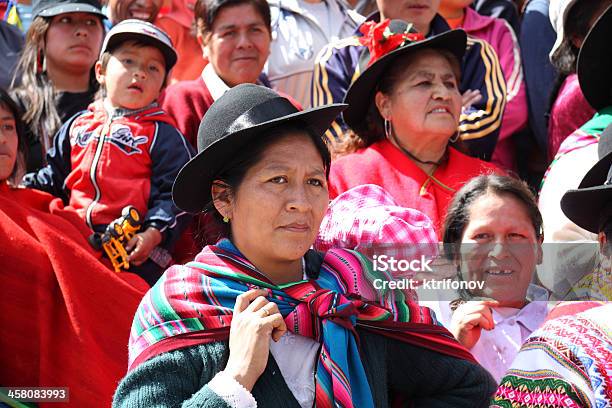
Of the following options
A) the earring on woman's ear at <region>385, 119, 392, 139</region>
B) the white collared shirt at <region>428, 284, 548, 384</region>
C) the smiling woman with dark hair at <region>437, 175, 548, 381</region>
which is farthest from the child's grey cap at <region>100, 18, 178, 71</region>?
the white collared shirt at <region>428, 284, 548, 384</region>

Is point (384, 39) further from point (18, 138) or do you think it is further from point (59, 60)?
point (59, 60)

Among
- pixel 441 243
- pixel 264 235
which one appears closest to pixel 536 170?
pixel 441 243

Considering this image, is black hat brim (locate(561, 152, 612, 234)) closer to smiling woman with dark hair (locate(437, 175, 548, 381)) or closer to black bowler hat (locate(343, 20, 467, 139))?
smiling woman with dark hair (locate(437, 175, 548, 381))

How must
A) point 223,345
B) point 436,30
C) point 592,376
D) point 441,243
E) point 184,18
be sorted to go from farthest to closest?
point 184,18 < point 436,30 < point 441,243 < point 223,345 < point 592,376

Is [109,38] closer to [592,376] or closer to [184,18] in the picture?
[184,18]

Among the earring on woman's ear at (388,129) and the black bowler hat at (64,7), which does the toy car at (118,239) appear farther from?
the black bowler hat at (64,7)

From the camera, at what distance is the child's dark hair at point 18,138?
4.39 meters

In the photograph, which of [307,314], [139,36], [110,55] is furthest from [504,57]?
[307,314]

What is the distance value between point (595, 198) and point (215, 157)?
108cm

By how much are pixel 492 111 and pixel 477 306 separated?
1.89 m

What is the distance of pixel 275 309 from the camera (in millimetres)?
2594

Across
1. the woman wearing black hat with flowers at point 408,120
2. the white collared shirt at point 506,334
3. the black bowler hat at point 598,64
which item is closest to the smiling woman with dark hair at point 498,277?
the white collared shirt at point 506,334

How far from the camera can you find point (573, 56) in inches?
188

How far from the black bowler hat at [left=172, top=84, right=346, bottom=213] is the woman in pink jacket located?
2615 mm
